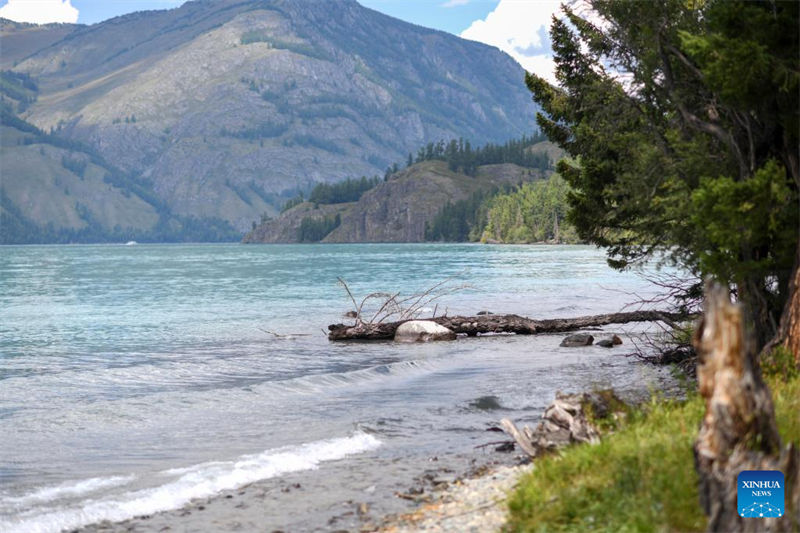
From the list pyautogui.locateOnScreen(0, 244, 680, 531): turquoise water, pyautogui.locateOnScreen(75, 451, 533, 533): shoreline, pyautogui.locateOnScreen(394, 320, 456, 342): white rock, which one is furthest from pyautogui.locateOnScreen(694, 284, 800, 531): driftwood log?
pyautogui.locateOnScreen(394, 320, 456, 342): white rock

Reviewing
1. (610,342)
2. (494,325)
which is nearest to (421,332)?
(494,325)

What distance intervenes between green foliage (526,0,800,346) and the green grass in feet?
9.55

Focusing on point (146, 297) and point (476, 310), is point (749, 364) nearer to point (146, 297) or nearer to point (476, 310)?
point (476, 310)

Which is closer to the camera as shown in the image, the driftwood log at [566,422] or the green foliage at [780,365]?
the driftwood log at [566,422]

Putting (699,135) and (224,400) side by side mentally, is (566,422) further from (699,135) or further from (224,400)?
(224,400)

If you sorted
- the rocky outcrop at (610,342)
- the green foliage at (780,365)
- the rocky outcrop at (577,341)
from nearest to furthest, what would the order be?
the green foliage at (780,365) → the rocky outcrop at (610,342) → the rocky outcrop at (577,341)

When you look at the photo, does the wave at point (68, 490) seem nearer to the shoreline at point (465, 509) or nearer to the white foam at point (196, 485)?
the white foam at point (196, 485)

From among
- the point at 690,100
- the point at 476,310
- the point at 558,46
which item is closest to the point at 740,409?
the point at 690,100

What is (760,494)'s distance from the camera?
6.88 meters

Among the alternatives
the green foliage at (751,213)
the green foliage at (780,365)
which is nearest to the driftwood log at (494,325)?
the green foliage at (751,213)

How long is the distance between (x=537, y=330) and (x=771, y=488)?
26487mm

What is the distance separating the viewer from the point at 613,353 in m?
28.0

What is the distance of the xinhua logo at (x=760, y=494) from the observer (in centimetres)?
680

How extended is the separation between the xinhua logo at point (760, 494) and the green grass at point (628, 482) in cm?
67
